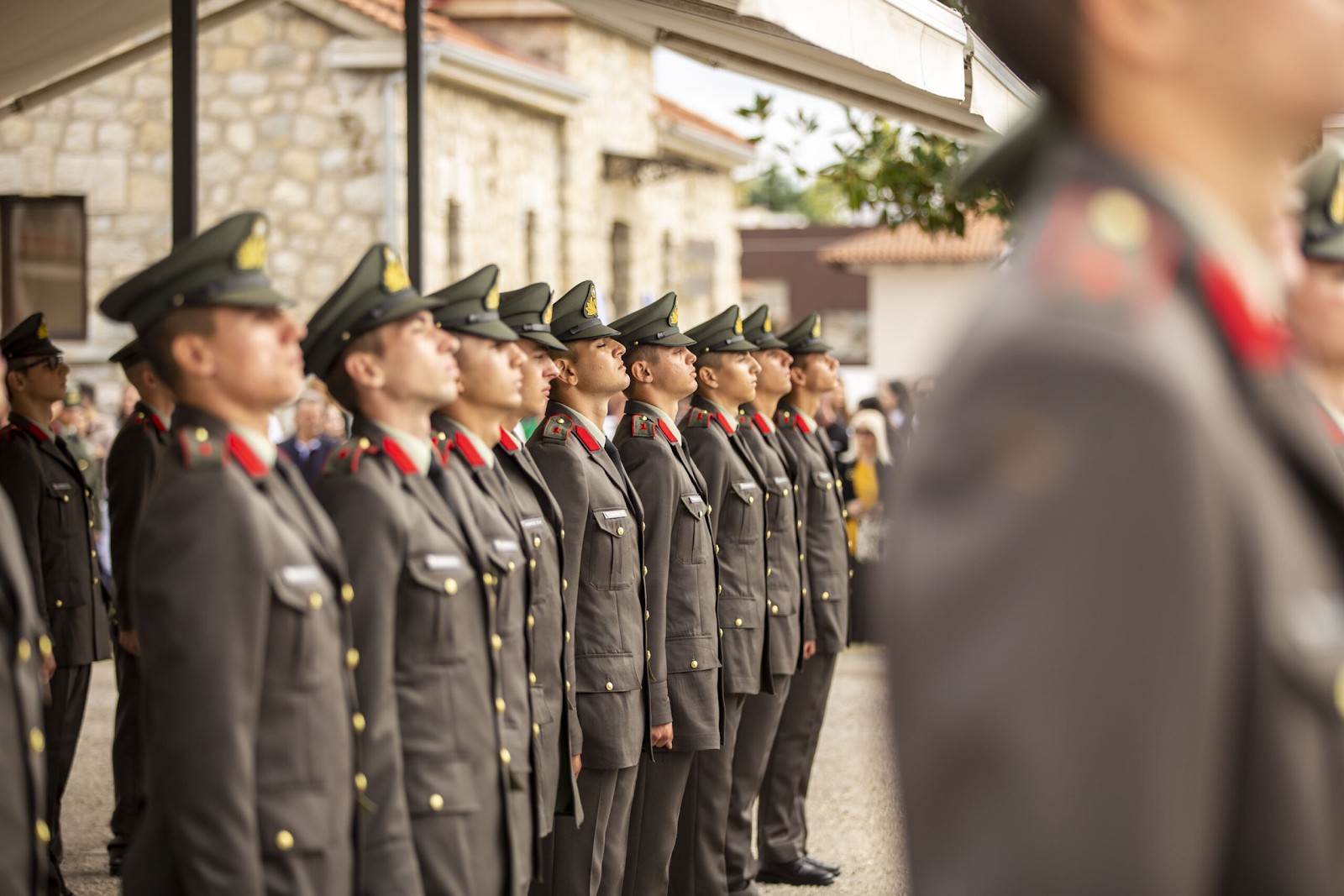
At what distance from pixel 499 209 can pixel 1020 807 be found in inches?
793

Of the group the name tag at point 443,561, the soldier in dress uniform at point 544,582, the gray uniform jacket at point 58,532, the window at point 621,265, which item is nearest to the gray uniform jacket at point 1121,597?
the name tag at point 443,561

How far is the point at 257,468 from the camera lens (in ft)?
11.6

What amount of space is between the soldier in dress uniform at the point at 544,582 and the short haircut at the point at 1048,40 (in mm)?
3836

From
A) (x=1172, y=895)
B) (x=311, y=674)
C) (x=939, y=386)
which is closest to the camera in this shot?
(x=1172, y=895)

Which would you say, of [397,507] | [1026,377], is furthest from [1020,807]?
[397,507]

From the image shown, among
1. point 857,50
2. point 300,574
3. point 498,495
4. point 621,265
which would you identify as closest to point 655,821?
point 498,495

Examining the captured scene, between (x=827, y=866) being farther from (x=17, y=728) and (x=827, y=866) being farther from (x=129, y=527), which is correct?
(x=17, y=728)

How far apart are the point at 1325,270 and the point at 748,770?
406 cm

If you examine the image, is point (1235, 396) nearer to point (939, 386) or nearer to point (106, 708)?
point (939, 386)

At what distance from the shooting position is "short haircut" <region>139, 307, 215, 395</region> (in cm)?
364

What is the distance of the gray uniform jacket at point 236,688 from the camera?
3.25 m

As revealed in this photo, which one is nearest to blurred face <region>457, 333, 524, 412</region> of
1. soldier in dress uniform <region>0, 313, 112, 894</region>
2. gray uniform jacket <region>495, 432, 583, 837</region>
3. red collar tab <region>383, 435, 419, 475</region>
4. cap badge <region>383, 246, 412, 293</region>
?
gray uniform jacket <region>495, 432, 583, 837</region>

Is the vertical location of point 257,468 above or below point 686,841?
above

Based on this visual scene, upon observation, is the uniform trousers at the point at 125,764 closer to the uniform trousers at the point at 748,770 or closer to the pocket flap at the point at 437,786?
the uniform trousers at the point at 748,770
